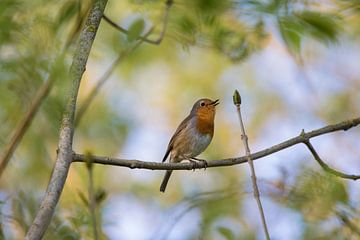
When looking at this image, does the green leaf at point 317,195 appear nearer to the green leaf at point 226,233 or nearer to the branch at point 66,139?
the green leaf at point 226,233

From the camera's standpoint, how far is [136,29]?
2.40m

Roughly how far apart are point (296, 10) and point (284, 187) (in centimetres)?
128

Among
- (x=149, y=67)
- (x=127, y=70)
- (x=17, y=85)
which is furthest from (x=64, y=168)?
(x=149, y=67)

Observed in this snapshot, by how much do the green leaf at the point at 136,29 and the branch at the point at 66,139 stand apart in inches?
23.1

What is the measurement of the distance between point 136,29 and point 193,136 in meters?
3.35

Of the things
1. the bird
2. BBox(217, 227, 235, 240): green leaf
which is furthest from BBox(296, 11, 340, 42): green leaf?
the bird

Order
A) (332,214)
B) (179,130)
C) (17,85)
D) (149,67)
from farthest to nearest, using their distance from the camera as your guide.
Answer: (149,67), (179,130), (332,214), (17,85)

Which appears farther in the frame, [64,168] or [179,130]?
[179,130]

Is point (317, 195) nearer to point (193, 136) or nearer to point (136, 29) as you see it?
point (136, 29)

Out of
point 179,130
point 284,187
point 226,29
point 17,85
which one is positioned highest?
point 179,130

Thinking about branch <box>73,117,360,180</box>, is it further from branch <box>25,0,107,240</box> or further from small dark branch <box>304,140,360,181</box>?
branch <box>25,0,107,240</box>

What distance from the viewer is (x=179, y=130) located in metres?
5.95

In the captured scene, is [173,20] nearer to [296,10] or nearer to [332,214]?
[332,214]

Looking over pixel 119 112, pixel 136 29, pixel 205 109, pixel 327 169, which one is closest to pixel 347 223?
pixel 327 169
